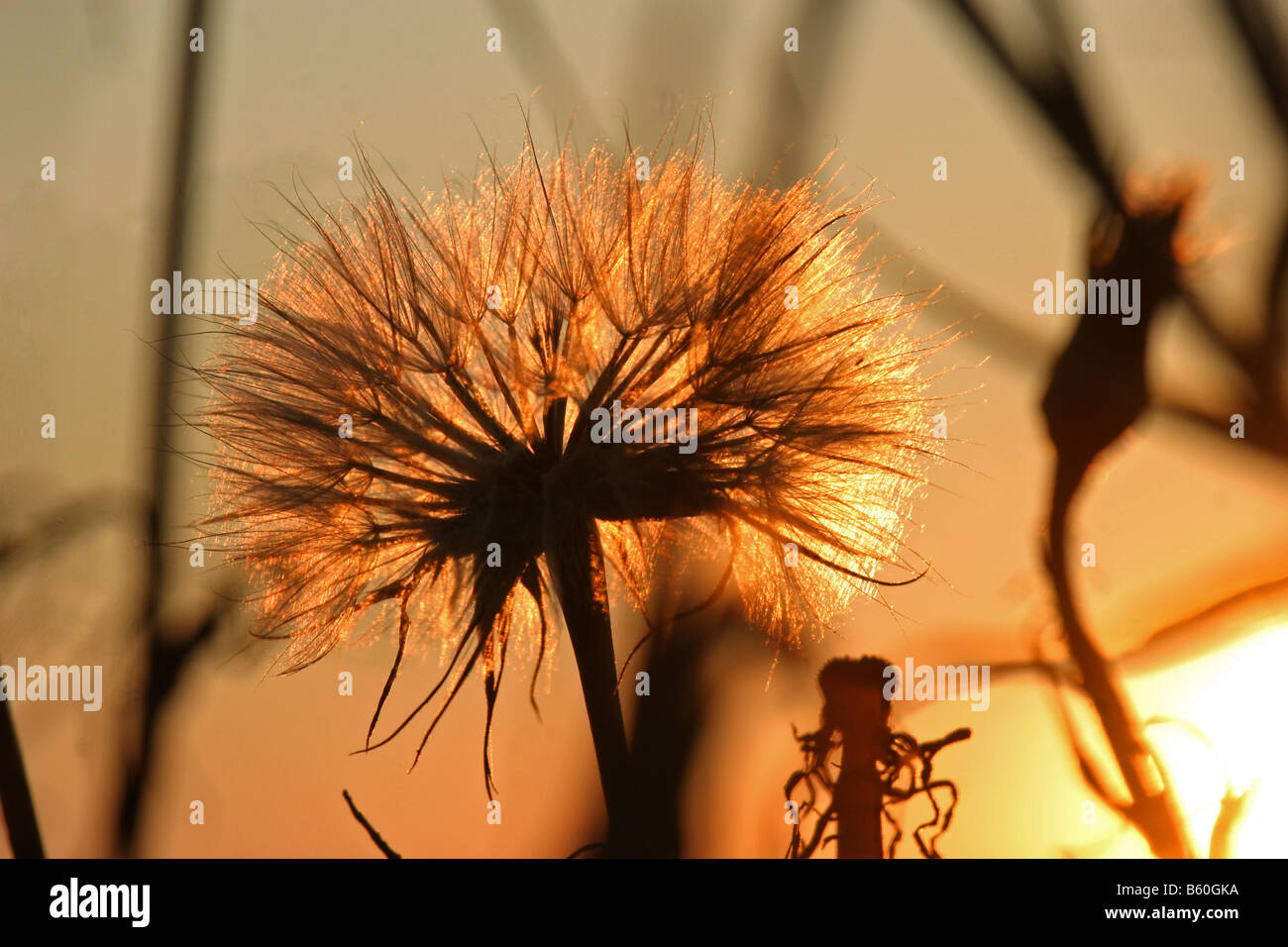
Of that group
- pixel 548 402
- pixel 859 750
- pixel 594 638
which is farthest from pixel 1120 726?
pixel 548 402

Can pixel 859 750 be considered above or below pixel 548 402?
below

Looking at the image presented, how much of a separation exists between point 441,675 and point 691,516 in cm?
57

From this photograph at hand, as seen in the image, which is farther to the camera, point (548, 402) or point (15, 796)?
point (15, 796)

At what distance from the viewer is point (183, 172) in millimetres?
2438

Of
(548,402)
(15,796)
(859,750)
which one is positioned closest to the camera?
(548,402)

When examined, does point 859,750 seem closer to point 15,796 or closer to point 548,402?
point 548,402

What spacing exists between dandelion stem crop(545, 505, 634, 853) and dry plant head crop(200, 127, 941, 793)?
4cm

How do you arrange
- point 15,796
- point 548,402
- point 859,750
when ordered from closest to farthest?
point 548,402
point 859,750
point 15,796

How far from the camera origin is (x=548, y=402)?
1673mm

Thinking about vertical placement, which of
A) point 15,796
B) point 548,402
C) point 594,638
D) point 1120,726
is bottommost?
point 15,796

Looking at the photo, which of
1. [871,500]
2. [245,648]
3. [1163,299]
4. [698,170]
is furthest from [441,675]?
[1163,299]

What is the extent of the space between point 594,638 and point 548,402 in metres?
0.42

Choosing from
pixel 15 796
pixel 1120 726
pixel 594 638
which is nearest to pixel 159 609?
pixel 15 796
